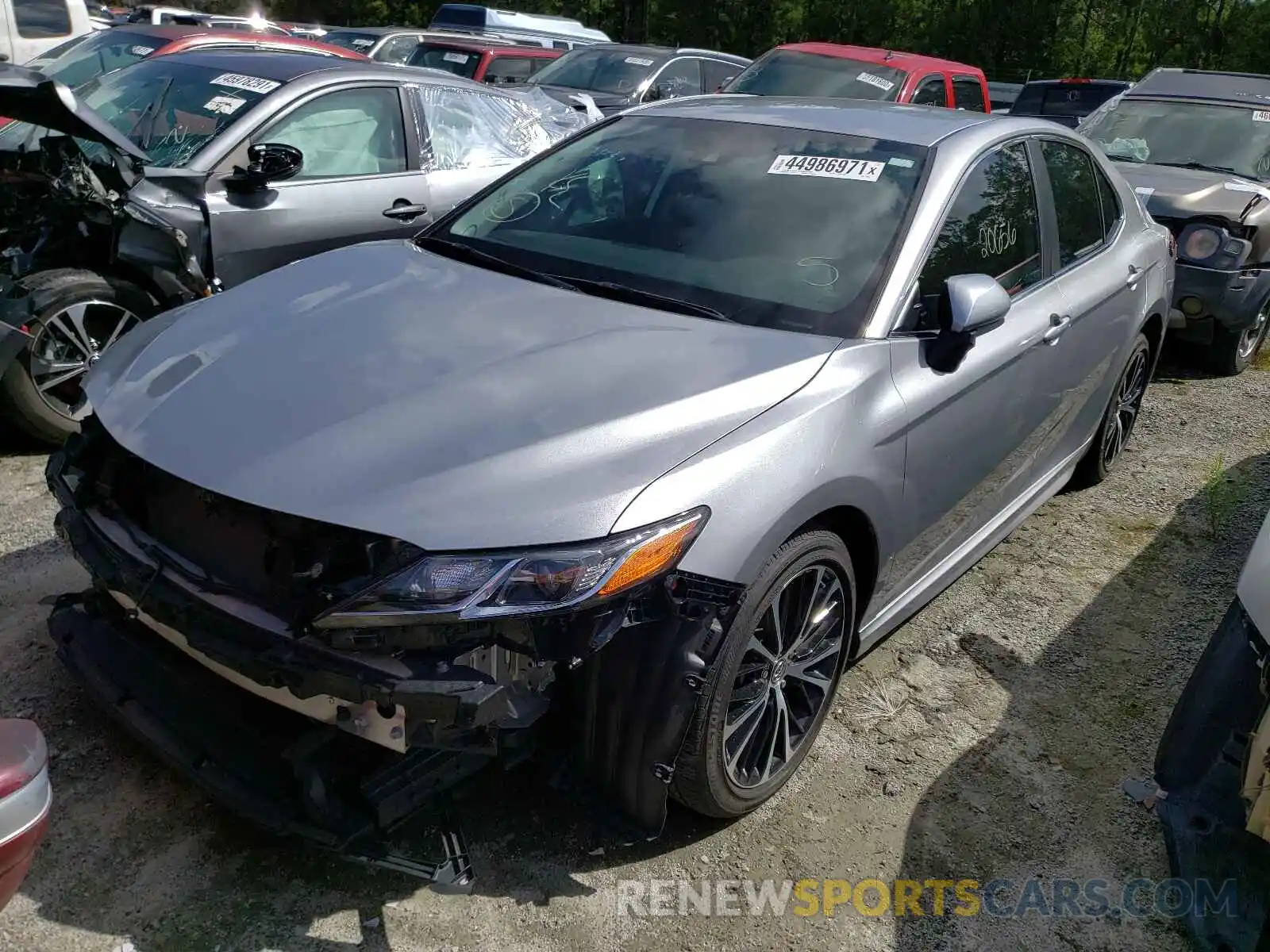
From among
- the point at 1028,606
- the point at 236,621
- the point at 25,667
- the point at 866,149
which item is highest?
the point at 866,149

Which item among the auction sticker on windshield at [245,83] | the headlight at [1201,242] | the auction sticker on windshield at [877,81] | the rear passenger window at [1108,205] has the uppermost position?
the auction sticker on windshield at [245,83]

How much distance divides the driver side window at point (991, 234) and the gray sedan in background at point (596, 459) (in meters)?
0.01

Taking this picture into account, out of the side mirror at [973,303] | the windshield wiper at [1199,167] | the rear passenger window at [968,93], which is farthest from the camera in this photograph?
the rear passenger window at [968,93]

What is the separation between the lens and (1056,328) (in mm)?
3652

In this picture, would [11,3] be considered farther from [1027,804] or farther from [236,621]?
[1027,804]

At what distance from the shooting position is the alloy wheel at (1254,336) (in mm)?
6953

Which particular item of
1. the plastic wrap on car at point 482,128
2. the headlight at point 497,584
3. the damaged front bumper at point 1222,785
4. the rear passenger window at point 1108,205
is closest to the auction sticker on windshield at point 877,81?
the plastic wrap on car at point 482,128

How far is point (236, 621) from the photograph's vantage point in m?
2.23

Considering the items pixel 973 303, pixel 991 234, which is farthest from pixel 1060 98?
pixel 973 303

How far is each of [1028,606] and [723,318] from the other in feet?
6.24

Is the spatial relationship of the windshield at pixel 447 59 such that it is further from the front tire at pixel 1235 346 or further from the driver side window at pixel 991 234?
the driver side window at pixel 991 234

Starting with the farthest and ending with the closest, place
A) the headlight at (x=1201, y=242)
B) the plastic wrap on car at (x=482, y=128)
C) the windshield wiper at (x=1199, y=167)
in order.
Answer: the windshield wiper at (x=1199, y=167) → the headlight at (x=1201, y=242) → the plastic wrap on car at (x=482, y=128)

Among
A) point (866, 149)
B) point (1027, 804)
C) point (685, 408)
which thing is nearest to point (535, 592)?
point (685, 408)

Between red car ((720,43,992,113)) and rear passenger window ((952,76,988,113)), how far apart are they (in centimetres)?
13
